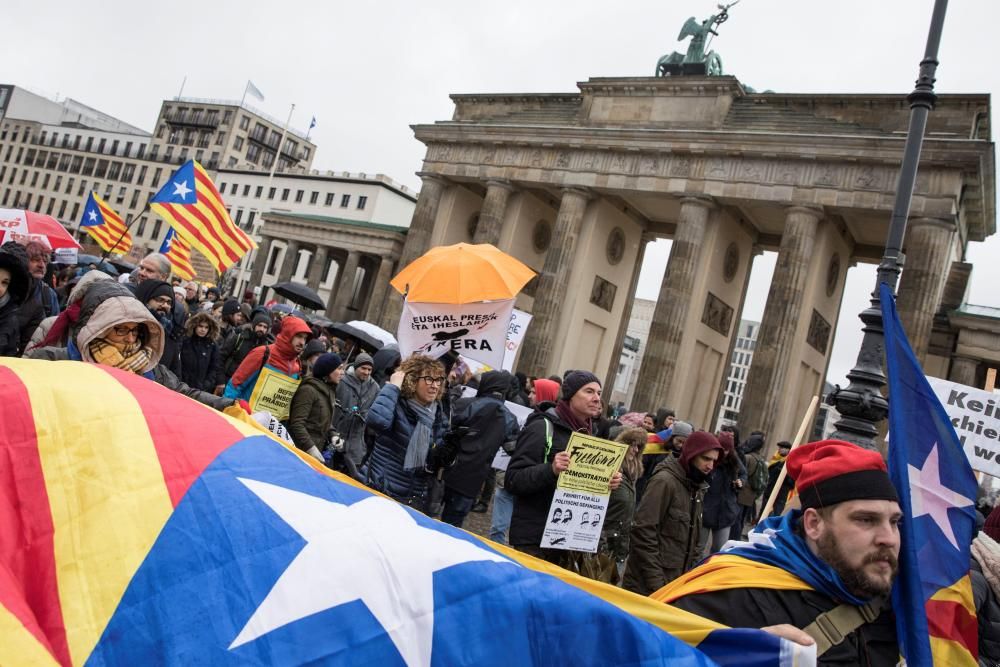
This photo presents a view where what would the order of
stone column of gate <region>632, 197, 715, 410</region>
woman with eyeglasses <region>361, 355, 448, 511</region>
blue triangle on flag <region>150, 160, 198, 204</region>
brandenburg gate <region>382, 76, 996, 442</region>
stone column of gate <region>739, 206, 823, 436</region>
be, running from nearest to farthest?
woman with eyeglasses <region>361, 355, 448, 511</region>
blue triangle on flag <region>150, 160, 198, 204</region>
brandenburg gate <region>382, 76, 996, 442</region>
stone column of gate <region>739, 206, 823, 436</region>
stone column of gate <region>632, 197, 715, 410</region>

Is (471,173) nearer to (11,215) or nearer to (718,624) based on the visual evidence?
(11,215)

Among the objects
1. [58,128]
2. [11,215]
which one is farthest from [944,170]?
[58,128]

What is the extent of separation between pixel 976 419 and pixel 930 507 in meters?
7.09

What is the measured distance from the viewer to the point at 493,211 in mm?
33781

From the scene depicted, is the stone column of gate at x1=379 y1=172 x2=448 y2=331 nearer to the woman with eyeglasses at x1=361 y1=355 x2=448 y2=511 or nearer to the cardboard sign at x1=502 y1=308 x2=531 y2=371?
the cardboard sign at x1=502 y1=308 x2=531 y2=371

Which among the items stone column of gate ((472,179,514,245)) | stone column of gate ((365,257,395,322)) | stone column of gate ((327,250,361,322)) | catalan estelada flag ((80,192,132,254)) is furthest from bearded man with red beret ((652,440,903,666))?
stone column of gate ((327,250,361,322))

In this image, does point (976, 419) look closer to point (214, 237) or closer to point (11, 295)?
point (11, 295)

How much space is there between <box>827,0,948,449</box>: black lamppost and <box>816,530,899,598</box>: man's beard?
4616 millimetres

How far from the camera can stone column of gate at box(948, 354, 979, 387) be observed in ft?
79.0

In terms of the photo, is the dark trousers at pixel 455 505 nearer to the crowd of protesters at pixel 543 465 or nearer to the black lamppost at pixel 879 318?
the crowd of protesters at pixel 543 465

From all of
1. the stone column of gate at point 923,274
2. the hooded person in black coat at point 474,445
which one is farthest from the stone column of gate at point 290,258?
the hooded person in black coat at point 474,445

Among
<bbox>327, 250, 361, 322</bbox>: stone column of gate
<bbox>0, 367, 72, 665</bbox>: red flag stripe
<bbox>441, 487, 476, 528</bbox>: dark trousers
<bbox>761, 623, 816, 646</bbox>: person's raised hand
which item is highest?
<bbox>327, 250, 361, 322</bbox>: stone column of gate

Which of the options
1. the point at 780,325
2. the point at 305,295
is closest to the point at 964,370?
the point at 780,325

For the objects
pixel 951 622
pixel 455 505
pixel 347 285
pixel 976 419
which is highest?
pixel 347 285
